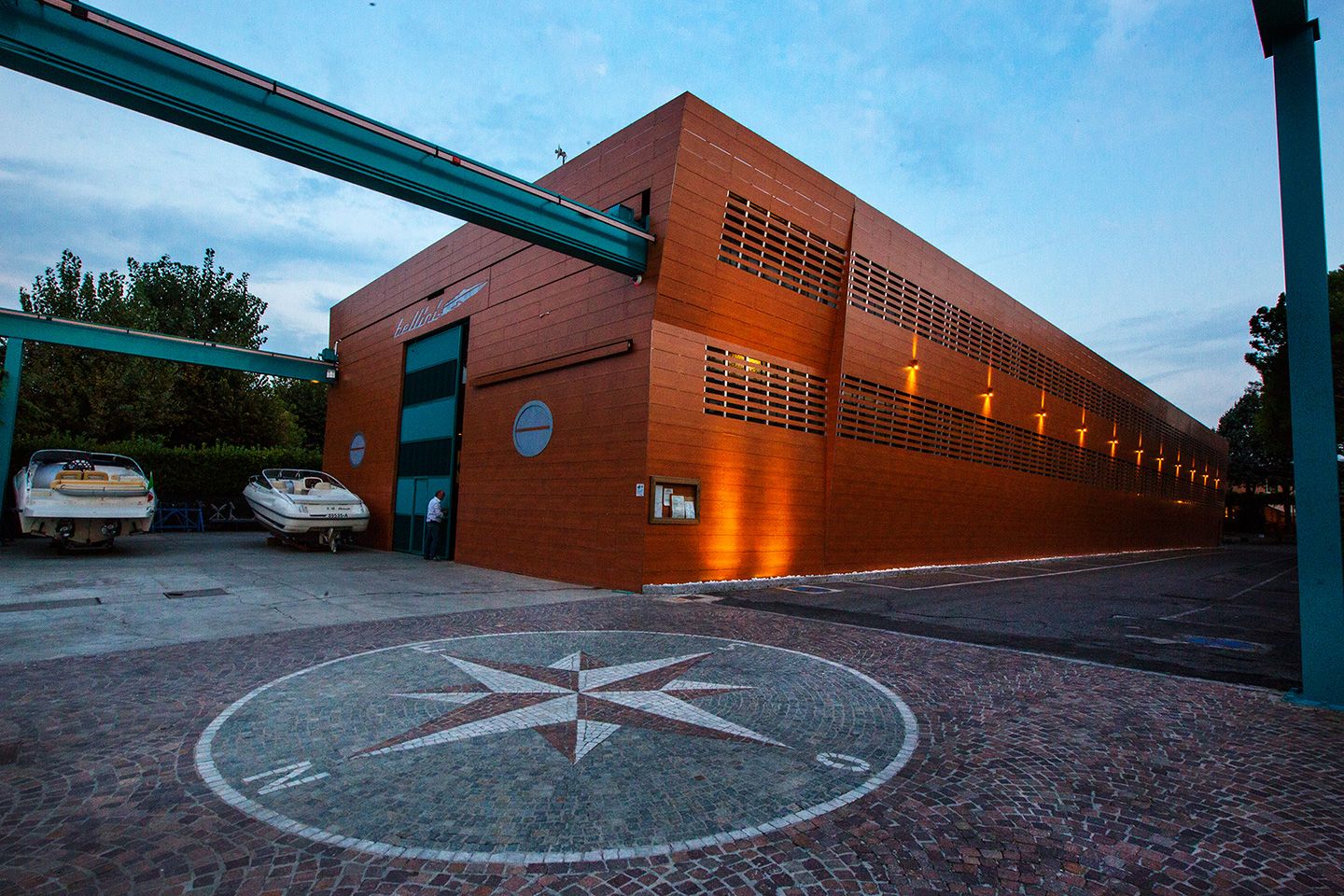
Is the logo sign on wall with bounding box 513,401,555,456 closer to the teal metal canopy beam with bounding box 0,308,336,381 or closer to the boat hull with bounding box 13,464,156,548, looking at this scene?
the boat hull with bounding box 13,464,156,548

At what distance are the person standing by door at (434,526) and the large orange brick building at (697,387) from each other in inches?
16.1

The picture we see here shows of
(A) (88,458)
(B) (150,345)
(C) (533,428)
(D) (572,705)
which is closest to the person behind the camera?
(D) (572,705)

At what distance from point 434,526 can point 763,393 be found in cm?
892

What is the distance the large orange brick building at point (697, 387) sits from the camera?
11.2 m

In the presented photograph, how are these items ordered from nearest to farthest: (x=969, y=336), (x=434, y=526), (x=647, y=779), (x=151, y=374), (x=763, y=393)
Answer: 1. (x=647, y=779)
2. (x=763, y=393)
3. (x=434, y=526)
4. (x=969, y=336)
5. (x=151, y=374)

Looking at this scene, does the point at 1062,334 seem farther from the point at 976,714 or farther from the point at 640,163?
the point at 976,714

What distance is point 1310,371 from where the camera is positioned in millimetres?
5059

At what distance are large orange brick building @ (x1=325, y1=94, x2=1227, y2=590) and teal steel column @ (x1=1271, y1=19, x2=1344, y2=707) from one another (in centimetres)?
784

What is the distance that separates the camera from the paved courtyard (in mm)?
2518

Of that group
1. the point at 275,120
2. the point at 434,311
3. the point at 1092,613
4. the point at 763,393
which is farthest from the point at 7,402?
the point at 1092,613

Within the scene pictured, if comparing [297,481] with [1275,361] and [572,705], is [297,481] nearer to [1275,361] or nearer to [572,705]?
[572,705]

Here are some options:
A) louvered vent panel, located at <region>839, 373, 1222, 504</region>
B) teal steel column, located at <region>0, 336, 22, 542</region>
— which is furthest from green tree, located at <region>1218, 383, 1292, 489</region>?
teal steel column, located at <region>0, 336, 22, 542</region>

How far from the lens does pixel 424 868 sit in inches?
97.7

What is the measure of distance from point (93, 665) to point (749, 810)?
582 centimetres
